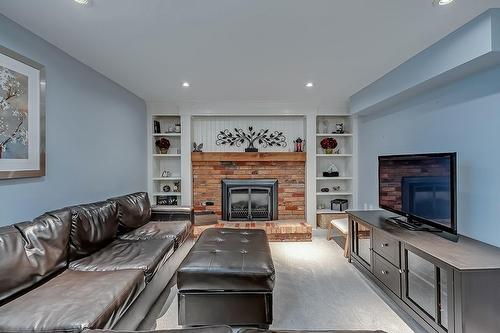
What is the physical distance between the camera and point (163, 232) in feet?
9.75

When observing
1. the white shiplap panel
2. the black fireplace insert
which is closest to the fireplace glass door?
the black fireplace insert

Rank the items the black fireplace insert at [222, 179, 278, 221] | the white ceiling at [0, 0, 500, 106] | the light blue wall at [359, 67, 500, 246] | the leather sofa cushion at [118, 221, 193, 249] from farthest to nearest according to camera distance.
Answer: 1. the black fireplace insert at [222, 179, 278, 221]
2. the leather sofa cushion at [118, 221, 193, 249]
3. the light blue wall at [359, 67, 500, 246]
4. the white ceiling at [0, 0, 500, 106]

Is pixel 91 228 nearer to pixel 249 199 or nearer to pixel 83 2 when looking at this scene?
pixel 83 2

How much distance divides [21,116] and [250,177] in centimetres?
333

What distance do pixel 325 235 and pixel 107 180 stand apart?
137 inches

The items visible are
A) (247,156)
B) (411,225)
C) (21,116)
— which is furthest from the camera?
(247,156)

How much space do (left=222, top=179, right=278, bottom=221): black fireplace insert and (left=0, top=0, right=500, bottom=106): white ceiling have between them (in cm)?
195

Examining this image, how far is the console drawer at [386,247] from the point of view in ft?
7.42

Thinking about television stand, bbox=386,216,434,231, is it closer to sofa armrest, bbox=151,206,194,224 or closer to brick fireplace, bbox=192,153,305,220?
brick fireplace, bbox=192,153,305,220

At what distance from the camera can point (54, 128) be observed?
95.3 inches

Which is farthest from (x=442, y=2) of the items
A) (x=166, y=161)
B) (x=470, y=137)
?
(x=166, y=161)

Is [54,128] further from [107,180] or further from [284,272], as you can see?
[284,272]

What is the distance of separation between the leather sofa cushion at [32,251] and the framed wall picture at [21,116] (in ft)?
1.52

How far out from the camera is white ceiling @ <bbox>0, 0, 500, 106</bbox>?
1806mm
